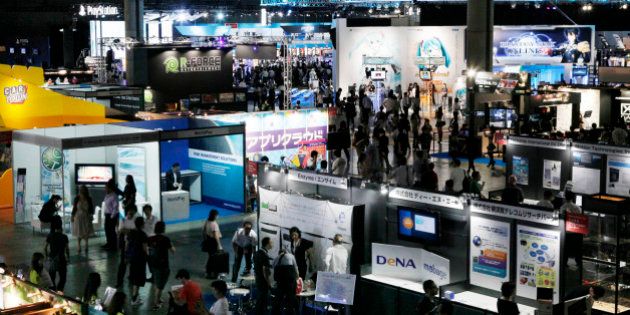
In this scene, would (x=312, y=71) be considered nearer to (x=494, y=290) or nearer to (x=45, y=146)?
(x=45, y=146)

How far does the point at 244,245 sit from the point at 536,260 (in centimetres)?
442

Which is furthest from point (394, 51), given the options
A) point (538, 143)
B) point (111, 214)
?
point (111, 214)

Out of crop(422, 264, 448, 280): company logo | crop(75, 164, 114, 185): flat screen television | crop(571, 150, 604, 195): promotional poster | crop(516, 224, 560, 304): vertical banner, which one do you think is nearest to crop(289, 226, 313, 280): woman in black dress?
crop(422, 264, 448, 280): company logo

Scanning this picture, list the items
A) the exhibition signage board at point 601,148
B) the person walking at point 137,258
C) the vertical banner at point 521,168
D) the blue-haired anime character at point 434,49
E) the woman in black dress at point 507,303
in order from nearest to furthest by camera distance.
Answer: the woman in black dress at point 507,303 → the person walking at point 137,258 → the exhibition signage board at point 601,148 → the vertical banner at point 521,168 → the blue-haired anime character at point 434,49

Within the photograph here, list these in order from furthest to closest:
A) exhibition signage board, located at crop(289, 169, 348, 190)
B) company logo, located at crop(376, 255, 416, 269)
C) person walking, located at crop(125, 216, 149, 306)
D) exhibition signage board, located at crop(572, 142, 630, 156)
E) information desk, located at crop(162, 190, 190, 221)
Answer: information desk, located at crop(162, 190, 190, 221), exhibition signage board, located at crop(572, 142, 630, 156), exhibition signage board, located at crop(289, 169, 348, 190), person walking, located at crop(125, 216, 149, 306), company logo, located at crop(376, 255, 416, 269)

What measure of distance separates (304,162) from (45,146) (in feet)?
18.4

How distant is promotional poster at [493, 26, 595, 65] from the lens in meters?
34.5

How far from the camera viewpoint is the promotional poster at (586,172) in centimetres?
1728

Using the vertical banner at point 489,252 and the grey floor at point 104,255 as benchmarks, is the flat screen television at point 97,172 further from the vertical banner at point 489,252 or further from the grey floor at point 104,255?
the vertical banner at point 489,252

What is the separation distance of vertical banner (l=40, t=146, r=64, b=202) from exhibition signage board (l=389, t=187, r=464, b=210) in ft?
25.6

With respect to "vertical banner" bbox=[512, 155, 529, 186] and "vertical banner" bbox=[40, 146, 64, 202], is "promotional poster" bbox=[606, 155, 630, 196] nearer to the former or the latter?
"vertical banner" bbox=[512, 155, 529, 186]

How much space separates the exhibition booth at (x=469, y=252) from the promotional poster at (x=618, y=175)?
3.52 meters

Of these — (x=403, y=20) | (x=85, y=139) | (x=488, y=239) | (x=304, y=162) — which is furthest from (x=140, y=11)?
(x=488, y=239)

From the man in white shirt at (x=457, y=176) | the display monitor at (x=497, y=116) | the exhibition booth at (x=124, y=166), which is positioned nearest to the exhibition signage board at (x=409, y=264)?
the man in white shirt at (x=457, y=176)
